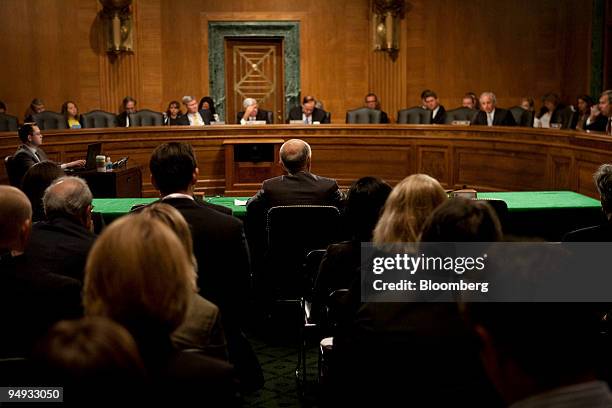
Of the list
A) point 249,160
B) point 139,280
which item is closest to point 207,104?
point 249,160

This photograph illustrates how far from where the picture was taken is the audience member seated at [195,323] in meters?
2.49

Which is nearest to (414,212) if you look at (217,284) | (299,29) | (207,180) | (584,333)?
(217,284)

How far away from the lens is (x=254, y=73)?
47.7 feet

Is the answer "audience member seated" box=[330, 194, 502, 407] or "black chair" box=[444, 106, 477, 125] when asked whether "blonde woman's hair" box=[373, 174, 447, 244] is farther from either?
"black chair" box=[444, 106, 477, 125]

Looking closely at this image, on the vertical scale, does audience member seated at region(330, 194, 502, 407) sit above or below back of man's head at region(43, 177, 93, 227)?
below

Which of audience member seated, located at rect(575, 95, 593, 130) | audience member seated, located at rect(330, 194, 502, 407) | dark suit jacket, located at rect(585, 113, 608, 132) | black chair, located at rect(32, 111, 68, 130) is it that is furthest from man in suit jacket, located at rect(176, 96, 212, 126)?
audience member seated, located at rect(330, 194, 502, 407)

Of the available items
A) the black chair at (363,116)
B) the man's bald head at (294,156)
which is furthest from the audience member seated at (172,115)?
the man's bald head at (294,156)

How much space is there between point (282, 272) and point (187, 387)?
10.7 feet

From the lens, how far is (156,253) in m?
1.86

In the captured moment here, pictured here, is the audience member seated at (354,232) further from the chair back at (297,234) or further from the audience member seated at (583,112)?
the audience member seated at (583,112)

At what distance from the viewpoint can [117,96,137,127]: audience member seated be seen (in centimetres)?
1262

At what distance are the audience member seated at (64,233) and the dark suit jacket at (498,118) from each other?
28.3 feet

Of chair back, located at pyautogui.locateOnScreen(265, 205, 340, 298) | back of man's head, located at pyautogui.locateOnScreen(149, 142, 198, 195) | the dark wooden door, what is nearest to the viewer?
back of man's head, located at pyautogui.locateOnScreen(149, 142, 198, 195)

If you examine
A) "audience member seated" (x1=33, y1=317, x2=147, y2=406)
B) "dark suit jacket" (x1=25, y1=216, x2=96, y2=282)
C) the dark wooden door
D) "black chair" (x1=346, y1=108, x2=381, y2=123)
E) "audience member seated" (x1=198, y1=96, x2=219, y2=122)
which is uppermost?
the dark wooden door
